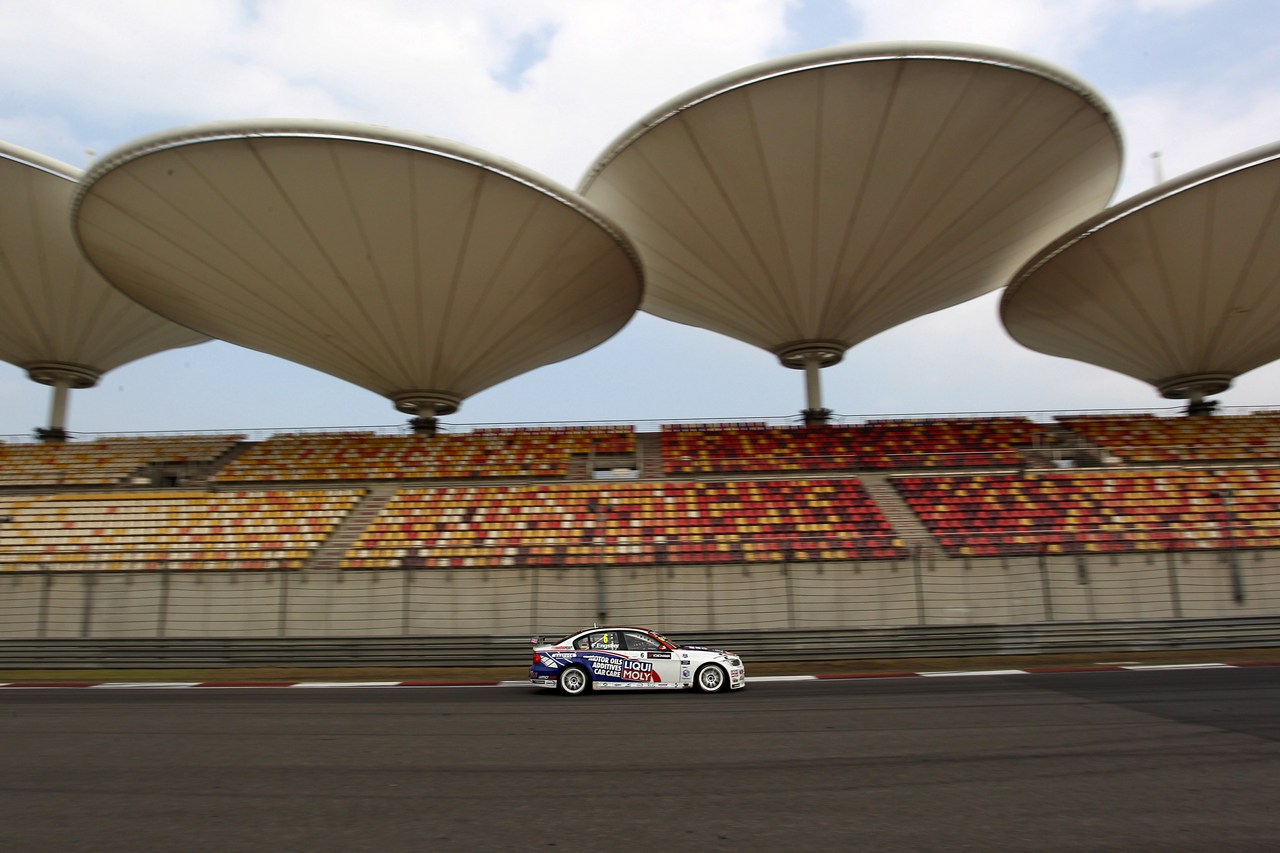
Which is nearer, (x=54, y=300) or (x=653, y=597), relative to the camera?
(x=653, y=597)

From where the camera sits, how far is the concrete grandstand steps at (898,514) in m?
20.9

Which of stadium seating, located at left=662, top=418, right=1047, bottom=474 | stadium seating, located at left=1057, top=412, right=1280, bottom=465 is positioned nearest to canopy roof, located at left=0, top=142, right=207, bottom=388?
stadium seating, located at left=662, top=418, right=1047, bottom=474

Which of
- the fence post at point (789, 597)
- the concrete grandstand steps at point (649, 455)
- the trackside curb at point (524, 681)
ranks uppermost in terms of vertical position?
the concrete grandstand steps at point (649, 455)

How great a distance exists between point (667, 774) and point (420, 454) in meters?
23.9

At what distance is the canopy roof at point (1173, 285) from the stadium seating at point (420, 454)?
1638 cm

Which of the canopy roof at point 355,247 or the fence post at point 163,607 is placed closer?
the fence post at point 163,607

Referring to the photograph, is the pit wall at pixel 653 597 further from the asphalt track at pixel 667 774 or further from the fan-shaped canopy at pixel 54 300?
the fan-shaped canopy at pixel 54 300

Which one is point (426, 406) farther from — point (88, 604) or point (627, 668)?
point (627, 668)

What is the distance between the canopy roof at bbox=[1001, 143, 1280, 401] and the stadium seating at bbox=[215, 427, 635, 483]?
1638 cm

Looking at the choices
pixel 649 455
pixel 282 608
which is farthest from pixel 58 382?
pixel 649 455

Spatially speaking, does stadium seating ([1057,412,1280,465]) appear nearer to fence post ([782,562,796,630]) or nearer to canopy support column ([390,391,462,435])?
fence post ([782,562,796,630])

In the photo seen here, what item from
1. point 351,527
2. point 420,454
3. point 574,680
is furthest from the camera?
point 420,454

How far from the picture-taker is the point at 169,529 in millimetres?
22812

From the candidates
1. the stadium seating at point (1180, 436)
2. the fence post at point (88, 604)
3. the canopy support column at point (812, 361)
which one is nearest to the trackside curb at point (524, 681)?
the fence post at point (88, 604)
